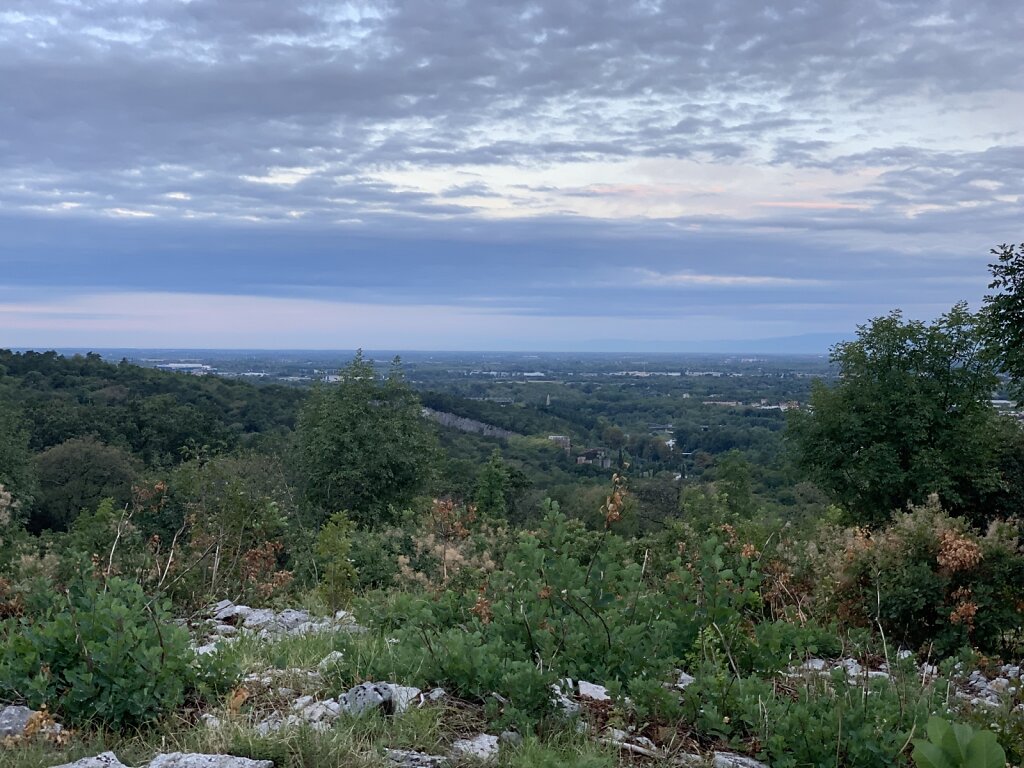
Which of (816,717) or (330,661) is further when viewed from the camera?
(330,661)

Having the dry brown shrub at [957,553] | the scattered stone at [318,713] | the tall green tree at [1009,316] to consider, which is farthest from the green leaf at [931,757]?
the tall green tree at [1009,316]

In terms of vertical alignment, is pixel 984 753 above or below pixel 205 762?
above

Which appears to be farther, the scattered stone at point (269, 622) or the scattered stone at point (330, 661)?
the scattered stone at point (269, 622)

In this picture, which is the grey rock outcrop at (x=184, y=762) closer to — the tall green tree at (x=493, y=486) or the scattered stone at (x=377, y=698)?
the scattered stone at (x=377, y=698)

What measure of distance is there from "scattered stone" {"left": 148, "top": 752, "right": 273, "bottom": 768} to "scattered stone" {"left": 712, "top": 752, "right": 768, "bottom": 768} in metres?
2.04

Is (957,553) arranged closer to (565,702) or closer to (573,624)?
(573,624)

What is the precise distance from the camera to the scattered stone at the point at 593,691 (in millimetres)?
4336

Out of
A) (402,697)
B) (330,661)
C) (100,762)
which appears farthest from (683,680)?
(100,762)

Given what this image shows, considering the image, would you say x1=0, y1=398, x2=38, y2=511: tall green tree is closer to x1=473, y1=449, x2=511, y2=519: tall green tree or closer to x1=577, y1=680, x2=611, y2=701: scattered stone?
x1=473, y1=449, x2=511, y2=519: tall green tree

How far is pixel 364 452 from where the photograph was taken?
26.5m

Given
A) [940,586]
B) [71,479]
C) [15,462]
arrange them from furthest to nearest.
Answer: [71,479]
[15,462]
[940,586]

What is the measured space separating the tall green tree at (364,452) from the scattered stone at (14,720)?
21252mm

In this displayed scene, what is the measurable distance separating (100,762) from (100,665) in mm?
723

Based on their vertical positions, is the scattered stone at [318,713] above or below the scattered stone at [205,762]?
below
